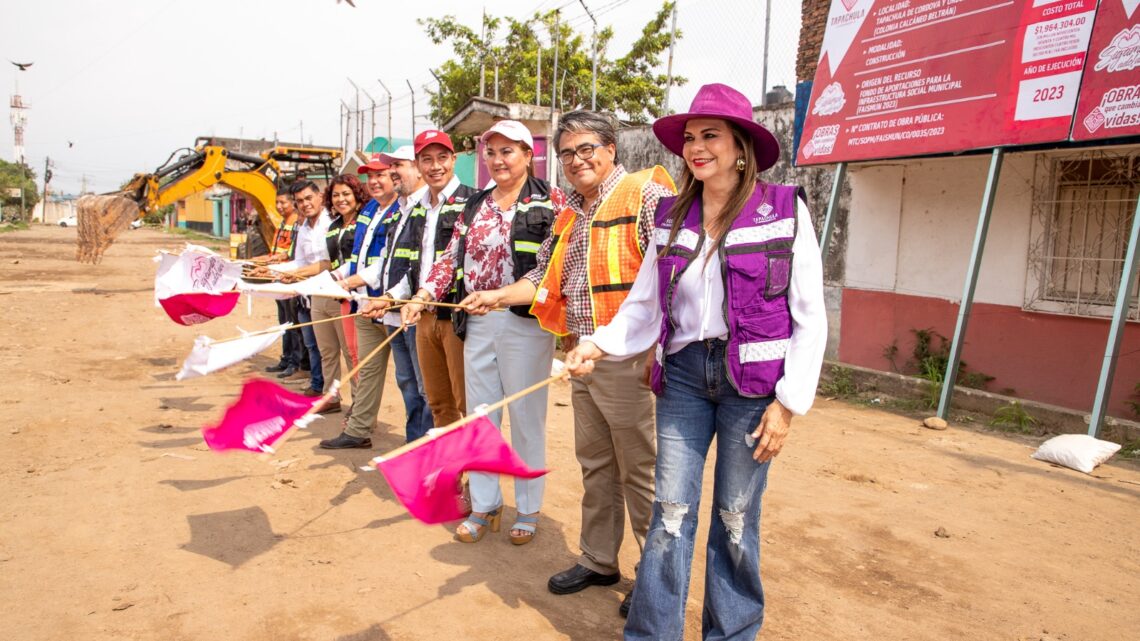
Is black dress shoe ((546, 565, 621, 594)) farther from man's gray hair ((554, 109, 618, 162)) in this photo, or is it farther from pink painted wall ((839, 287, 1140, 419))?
pink painted wall ((839, 287, 1140, 419))

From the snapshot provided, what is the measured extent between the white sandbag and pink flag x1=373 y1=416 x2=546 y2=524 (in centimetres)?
488

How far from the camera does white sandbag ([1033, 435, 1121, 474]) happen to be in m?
5.88

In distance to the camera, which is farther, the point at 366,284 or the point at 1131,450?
the point at 1131,450

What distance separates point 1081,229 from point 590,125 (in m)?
6.36

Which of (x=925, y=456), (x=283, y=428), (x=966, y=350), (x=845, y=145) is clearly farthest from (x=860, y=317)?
(x=283, y=428)

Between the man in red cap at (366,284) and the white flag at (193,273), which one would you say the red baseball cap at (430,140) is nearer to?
the man in red cap at (366,284)

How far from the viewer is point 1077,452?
5945 mm

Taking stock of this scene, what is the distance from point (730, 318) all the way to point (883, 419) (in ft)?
18.6

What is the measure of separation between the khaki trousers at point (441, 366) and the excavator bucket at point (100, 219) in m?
13.0

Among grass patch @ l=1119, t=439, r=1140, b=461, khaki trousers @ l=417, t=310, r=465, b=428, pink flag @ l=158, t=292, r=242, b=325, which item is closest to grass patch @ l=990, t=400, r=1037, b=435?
grass patch @ l=1119, t=439, r=1140, b=461

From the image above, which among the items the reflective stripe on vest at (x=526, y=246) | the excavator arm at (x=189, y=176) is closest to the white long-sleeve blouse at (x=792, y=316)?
the reflective stripe on vest at (x=526, y=246)

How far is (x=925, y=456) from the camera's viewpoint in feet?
20.5

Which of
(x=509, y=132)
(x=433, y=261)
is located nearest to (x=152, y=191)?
(x=433, y=261)

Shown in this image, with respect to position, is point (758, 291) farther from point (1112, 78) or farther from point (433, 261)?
point (1112, 78)
